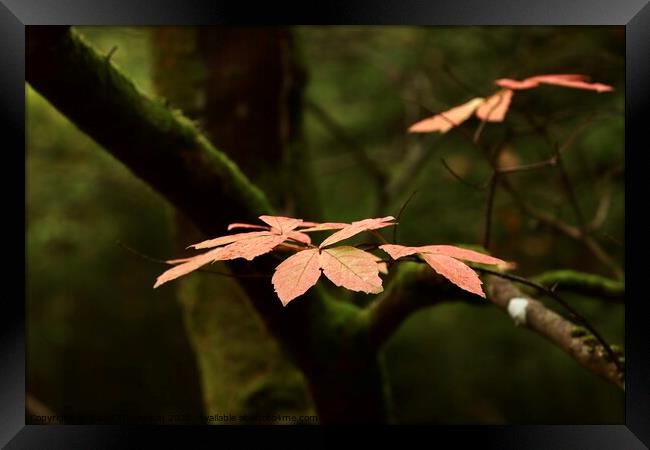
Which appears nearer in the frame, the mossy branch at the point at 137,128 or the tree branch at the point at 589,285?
the mossy branch at the point at 137,128

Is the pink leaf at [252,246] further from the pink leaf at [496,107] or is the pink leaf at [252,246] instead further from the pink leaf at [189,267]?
the pink leaf at [496,107]

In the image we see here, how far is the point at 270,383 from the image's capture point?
1614mm

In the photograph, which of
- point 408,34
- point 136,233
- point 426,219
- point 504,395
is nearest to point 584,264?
point 426,219

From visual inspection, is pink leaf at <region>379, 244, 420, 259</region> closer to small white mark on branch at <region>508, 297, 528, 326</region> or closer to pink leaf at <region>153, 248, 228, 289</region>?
pink leaf at <region>153, 248, 228, 289</region>

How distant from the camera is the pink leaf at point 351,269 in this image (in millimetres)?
574

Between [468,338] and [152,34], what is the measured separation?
86.5 inches

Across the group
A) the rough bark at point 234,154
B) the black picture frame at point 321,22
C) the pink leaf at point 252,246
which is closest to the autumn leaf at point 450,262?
the pink leaf at point 252,246

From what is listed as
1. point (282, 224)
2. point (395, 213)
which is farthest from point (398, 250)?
point (395, 213)

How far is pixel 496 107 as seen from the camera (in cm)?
100

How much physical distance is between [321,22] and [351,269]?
1.59 ft

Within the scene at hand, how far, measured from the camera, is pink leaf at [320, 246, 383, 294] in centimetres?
57

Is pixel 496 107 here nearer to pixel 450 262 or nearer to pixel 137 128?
pixel 450 262

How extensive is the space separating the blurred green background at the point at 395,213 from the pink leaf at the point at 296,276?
4.31ft

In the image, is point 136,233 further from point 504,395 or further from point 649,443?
point 649,443
